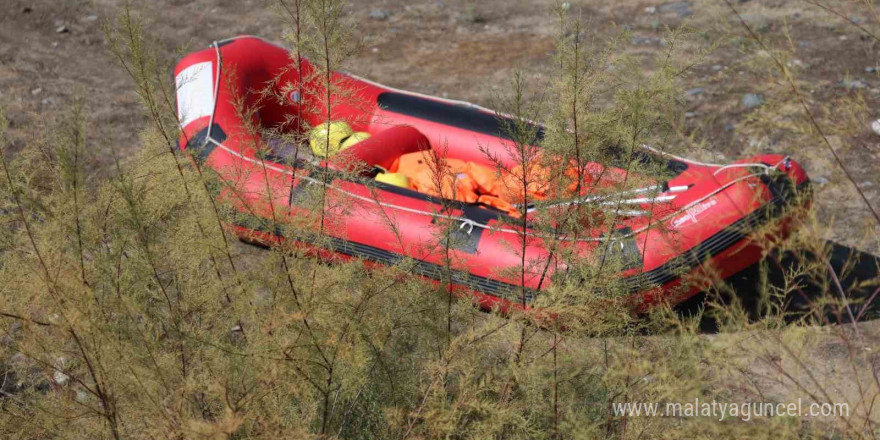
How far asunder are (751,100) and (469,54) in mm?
3044

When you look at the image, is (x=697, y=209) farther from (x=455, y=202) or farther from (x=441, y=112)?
(x=441, y=112)

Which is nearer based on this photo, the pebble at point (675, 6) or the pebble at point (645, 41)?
→ the pebble at point (645, 41)

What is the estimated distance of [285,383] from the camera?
209 centimetres

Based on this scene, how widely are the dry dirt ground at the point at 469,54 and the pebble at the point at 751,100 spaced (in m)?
0.05

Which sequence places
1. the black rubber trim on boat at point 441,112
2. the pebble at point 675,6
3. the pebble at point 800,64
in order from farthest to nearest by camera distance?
the pebble at point 675,6 < the pebble at point 800,64 < the black rubber trim on boat at point 441,112

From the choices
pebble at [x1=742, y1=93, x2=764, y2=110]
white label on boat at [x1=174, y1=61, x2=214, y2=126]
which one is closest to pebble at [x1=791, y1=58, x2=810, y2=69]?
pebble at [x1=742, y1=93, x2=764, y2=110]

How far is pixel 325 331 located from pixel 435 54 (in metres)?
6.29

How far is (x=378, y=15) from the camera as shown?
28.7 ft

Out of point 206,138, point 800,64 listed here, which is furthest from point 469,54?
point 206,138

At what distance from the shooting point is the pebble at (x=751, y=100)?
6410 mm

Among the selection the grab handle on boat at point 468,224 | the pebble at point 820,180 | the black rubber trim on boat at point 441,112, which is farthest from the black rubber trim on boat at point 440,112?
the pebble at point 820,180

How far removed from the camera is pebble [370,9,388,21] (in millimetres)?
8734

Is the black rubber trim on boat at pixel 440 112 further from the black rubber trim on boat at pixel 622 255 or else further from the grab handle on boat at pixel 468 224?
the black rubber trim on boat at pixel 622 255

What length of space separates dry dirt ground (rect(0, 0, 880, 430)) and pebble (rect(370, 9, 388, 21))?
0.02m
